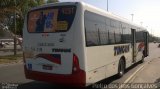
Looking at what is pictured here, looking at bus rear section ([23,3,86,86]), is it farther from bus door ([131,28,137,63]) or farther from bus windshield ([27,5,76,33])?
bus door ([131,28,137,63])

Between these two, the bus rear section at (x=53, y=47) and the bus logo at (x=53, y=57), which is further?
the bus logo at (x=53, y=57)

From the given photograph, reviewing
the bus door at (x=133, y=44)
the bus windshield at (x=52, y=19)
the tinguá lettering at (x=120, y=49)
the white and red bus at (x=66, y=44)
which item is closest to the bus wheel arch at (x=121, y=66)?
the tinguá lettering at (x=120, y=49)

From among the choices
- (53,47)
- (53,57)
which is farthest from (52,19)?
(53,57)

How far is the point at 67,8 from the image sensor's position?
915cm

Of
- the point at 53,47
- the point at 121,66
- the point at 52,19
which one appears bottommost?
the point at 121,66

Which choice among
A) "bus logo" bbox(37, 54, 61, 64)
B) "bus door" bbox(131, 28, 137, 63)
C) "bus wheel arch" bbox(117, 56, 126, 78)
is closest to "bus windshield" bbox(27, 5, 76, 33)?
"bus logo" bbox(37, 54, 61, 64)

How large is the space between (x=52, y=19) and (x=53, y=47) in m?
0.90

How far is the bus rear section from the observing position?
882 centimetres

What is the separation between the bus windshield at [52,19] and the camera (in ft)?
29.7

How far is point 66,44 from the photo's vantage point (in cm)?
895

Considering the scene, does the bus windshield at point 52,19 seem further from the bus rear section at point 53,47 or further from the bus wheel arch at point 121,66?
the bus wheel arch at point 121,66

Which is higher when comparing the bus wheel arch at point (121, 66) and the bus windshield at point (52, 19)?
the bus windshield at point (52, 19)

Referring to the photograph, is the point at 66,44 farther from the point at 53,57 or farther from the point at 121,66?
the point at 121,66

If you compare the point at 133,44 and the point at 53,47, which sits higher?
the point at 53,47
